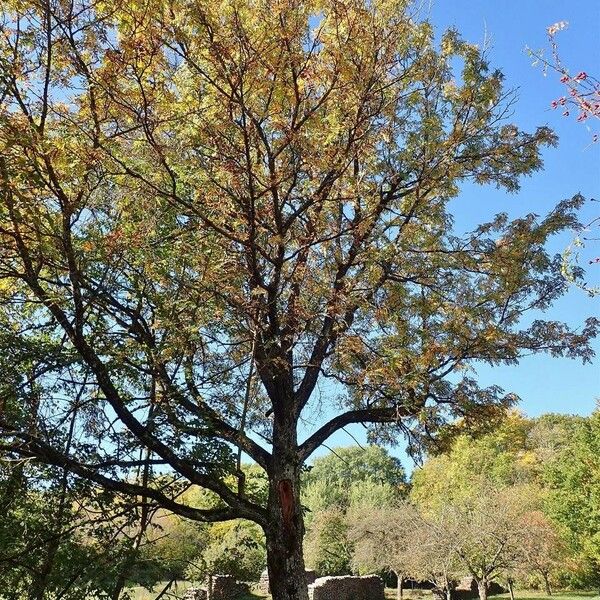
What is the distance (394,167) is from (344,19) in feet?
5.64

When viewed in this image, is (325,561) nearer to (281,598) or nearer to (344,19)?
(281,598)

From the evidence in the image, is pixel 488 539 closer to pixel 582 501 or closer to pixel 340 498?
pixel 582 501

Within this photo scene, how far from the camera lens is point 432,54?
247 inches

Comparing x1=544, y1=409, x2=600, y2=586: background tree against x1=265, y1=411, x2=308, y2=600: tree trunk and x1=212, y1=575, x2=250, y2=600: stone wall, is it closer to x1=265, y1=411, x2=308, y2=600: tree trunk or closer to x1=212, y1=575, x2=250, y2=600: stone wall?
x1=212, y1=575, x2=250, y2=600: stone wall

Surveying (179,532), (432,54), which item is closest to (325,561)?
(179,532)

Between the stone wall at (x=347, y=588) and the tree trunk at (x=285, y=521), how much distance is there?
762 inches

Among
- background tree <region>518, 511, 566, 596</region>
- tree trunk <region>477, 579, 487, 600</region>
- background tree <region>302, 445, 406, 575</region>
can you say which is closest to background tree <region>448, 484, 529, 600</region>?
tree trunk <region>477, 579, 487, 600</region>

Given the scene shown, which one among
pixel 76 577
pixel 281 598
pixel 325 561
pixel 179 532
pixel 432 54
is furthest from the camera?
pixel 325 561

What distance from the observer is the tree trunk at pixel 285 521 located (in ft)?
18.1

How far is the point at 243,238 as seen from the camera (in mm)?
5379

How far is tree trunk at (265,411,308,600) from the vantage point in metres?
5.51

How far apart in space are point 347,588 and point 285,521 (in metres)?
21.8

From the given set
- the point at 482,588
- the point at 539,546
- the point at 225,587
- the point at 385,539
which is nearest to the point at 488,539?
the point at 482,588

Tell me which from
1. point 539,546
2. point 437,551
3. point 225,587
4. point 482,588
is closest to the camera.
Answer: point 225,587
